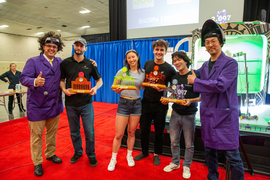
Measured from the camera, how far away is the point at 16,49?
1440 centimetres

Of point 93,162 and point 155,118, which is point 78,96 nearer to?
point 93,162

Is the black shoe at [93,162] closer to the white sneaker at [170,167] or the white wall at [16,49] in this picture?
the white sneaker at [170,167]

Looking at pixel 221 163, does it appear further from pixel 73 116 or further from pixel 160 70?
pixel 73 116

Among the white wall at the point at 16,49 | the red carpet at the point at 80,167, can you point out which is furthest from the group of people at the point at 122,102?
the white wall at the point at 16,49

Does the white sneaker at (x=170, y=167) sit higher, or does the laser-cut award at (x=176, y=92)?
the laser-cut award at (x=176, y=92)

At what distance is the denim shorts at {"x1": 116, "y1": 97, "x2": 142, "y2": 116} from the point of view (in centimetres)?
230

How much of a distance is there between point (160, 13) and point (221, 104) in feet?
14.3

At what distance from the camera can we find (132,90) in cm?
233

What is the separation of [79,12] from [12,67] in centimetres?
520

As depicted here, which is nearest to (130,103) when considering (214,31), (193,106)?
(193,106)

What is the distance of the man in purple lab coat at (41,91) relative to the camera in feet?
7.30

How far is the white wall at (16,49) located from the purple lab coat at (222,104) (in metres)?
16.1

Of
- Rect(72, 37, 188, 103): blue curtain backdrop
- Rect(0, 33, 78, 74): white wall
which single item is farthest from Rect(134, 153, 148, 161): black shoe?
Rect(0, 33, 78, 74): white wall

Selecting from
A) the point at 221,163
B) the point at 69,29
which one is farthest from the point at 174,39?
the point at 69,29
